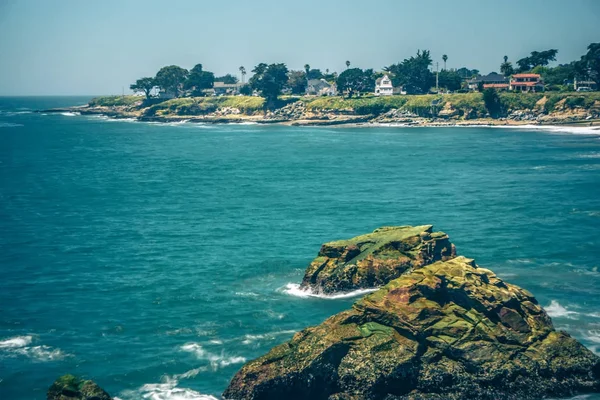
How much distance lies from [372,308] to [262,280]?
17.8 meters

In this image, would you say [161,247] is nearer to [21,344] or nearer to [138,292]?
[138,292]

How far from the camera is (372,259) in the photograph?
167 ft

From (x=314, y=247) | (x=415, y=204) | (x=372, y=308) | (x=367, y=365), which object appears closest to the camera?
(x=367, y=365)

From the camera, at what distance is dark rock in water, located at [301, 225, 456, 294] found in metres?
50.1

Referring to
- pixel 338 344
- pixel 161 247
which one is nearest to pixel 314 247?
pixel 161 247

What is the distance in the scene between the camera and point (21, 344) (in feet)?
136

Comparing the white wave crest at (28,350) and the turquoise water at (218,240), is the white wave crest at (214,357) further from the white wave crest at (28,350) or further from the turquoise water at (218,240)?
the white wave crest at (28,350)

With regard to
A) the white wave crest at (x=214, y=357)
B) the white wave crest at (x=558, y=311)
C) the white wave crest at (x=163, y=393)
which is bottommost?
the white wave crest at (x=163, y=393)

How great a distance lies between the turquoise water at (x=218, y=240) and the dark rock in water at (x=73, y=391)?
3904mm

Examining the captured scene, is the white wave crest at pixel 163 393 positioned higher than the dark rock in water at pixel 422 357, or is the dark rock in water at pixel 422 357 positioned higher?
the dark rock in water at pixel 422 357

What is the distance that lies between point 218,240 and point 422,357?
33.8 metres

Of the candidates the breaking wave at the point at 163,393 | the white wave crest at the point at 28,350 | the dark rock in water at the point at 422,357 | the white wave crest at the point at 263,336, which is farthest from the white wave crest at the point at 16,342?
the dark rock in water at the point at 422,357

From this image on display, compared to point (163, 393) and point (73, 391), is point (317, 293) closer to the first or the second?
point (163, 393)

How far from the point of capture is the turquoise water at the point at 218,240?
Answer: 40562 millimetres
